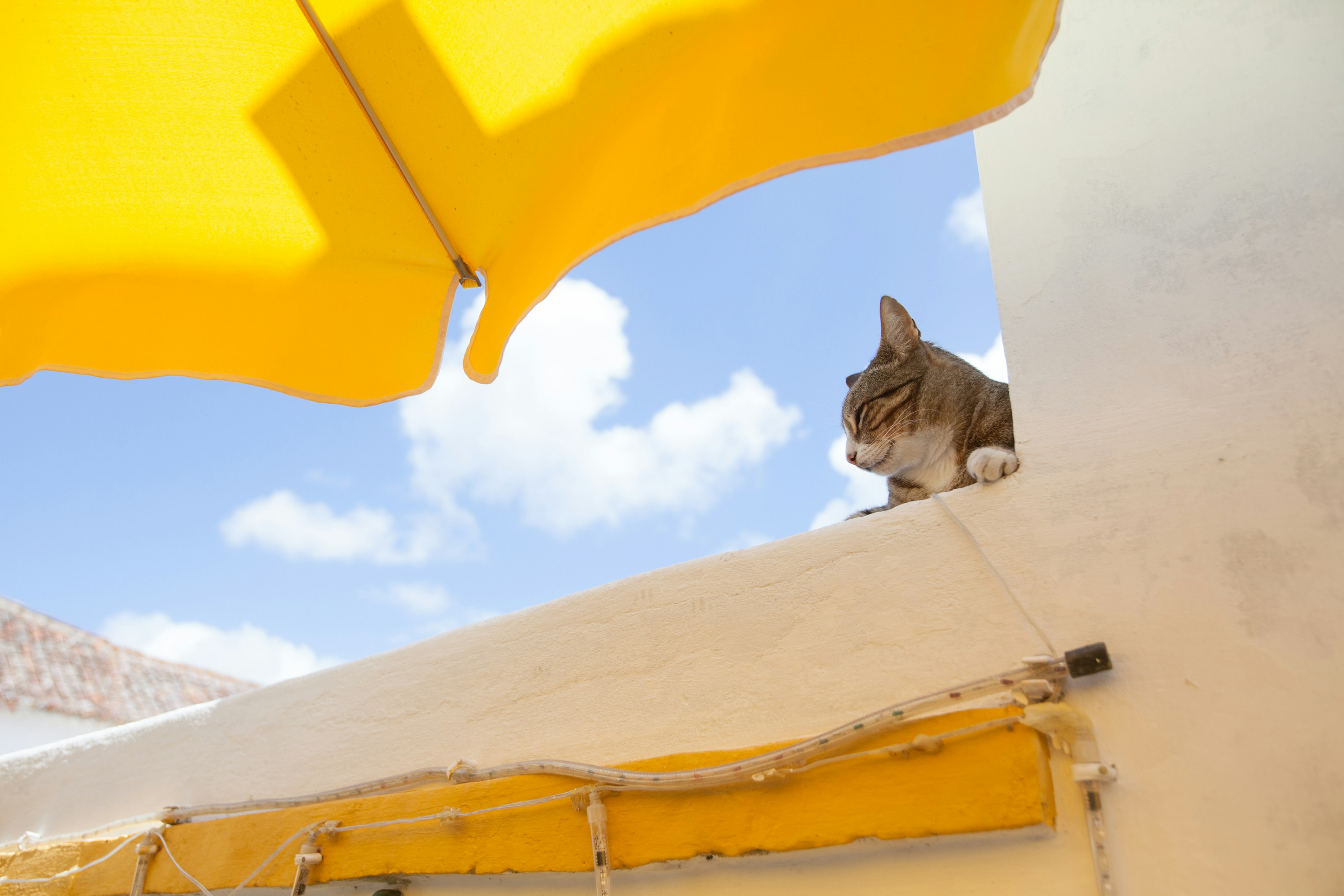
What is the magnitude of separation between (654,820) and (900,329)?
1.33m

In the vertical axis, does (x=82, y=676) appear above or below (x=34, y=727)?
above

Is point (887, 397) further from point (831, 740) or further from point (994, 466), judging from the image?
point (831, 740)

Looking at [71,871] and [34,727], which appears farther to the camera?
[34,727]

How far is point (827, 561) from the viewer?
157cm

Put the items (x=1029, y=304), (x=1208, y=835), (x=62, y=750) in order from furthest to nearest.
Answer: (x=62, y=750) → (x=1029, y=304) → (x=1208, y=835)

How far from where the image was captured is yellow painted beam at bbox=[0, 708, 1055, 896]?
1.16 meters

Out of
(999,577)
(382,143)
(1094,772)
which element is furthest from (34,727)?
(1094,772)

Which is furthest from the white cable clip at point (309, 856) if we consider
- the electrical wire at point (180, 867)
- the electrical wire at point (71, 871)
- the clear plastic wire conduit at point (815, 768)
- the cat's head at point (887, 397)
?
the cat's head at point (887, 397)

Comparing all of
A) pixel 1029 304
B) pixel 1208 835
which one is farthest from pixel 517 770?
pixel 1029 304

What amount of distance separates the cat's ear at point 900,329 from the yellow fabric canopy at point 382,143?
3.10 feet

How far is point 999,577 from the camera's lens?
1.36 m

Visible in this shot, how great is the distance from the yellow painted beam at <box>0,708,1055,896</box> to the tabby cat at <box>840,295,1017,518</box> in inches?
23.1

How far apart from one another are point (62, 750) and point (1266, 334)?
3.54 m

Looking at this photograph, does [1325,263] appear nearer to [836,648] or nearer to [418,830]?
[836,648]
